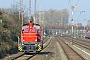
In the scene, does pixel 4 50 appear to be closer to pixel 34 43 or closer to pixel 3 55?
pixel 3 55

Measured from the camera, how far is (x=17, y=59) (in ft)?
78.3

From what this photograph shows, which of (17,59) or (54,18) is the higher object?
(54,18)

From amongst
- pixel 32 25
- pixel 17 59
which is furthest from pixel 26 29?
pixel 17 59

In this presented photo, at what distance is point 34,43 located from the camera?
28516 mm

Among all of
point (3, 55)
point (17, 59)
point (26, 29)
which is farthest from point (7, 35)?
point (17, 59)

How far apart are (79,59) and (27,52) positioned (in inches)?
301

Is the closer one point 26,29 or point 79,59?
point 79,59

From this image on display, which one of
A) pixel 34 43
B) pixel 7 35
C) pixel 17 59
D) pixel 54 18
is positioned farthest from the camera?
pixel 54 18

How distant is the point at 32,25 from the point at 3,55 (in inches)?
198

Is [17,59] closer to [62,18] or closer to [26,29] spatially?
[26,29]

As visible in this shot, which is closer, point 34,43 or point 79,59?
point 79,59

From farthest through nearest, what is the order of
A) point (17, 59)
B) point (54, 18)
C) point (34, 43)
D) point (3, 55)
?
1. point (54, 18)
2. point (34, 43)
3. point (3, 55)
4. point (17, 59)

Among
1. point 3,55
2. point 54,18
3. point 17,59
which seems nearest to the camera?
point 17,59

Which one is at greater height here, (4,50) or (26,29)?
(26,29)
